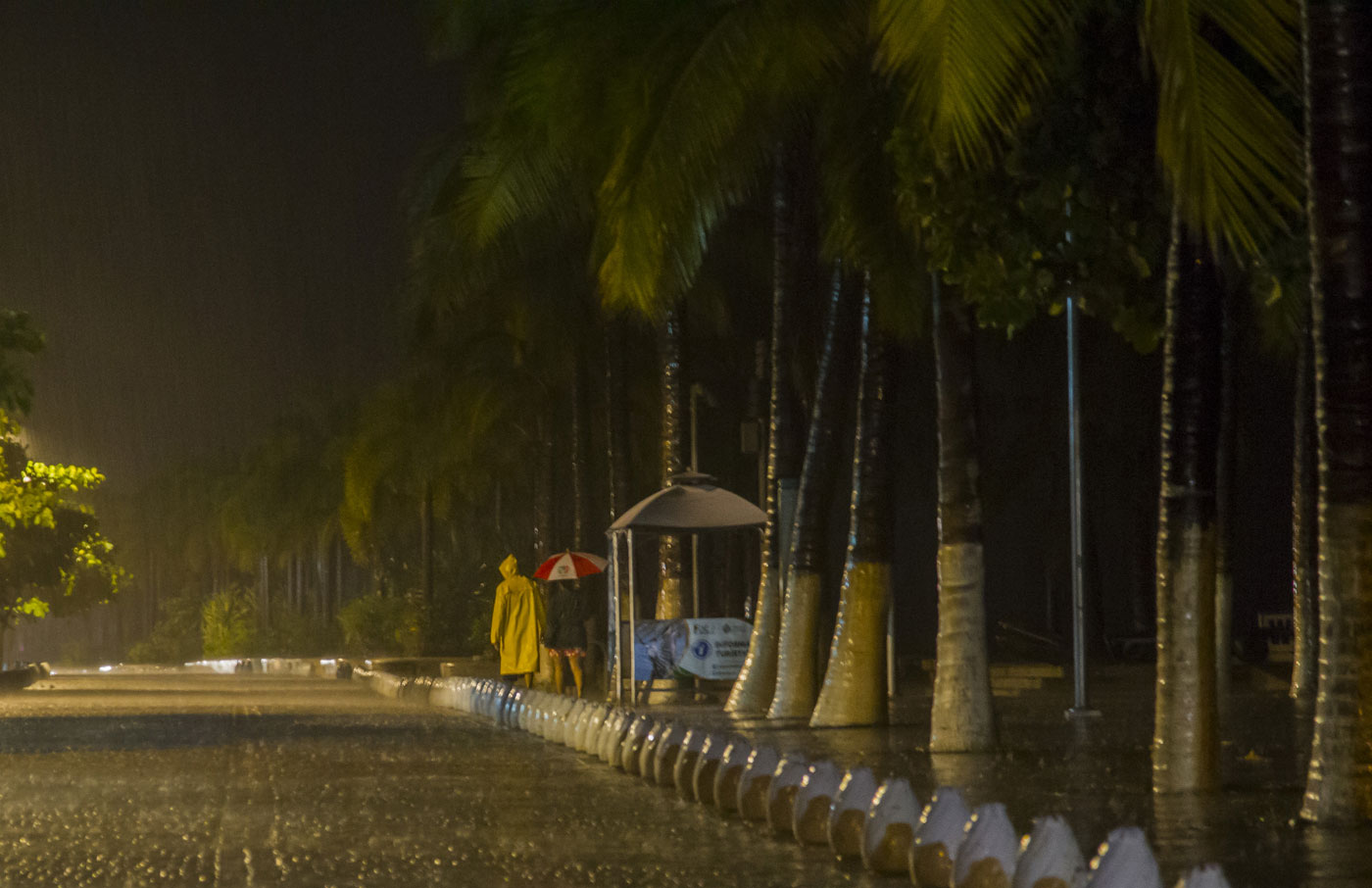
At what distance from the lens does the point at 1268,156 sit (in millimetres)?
11727

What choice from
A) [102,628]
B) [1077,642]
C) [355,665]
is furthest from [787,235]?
[102,628]

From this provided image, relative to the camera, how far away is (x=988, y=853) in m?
8.88

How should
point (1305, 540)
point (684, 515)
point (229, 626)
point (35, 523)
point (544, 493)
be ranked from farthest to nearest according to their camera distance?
point (229, 626)
point (544, 493)
point (35, 523)
point (1305, 540)
point (684, 515)

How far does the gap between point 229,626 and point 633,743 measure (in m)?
72.2

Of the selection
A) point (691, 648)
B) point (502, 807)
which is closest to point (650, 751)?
point (502, 807)

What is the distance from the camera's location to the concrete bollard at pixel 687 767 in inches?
570

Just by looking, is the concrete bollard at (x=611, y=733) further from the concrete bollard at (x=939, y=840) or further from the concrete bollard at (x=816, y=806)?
the concrete bollard at (x=939, y=840)

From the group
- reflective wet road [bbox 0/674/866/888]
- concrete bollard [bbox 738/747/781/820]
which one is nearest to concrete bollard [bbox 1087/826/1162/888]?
reflective wet road [bbox 0/674/866/888]

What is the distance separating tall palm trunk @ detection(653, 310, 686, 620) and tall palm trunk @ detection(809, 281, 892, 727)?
30.9ft

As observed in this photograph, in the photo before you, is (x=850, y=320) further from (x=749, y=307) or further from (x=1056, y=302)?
(x=749, y=307)

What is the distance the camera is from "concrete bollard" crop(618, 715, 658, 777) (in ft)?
55.0

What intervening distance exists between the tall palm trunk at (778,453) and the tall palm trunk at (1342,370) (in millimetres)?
11606

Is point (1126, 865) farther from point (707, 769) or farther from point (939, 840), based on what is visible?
point (707, 769)

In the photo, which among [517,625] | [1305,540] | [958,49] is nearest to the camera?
[958,49]
